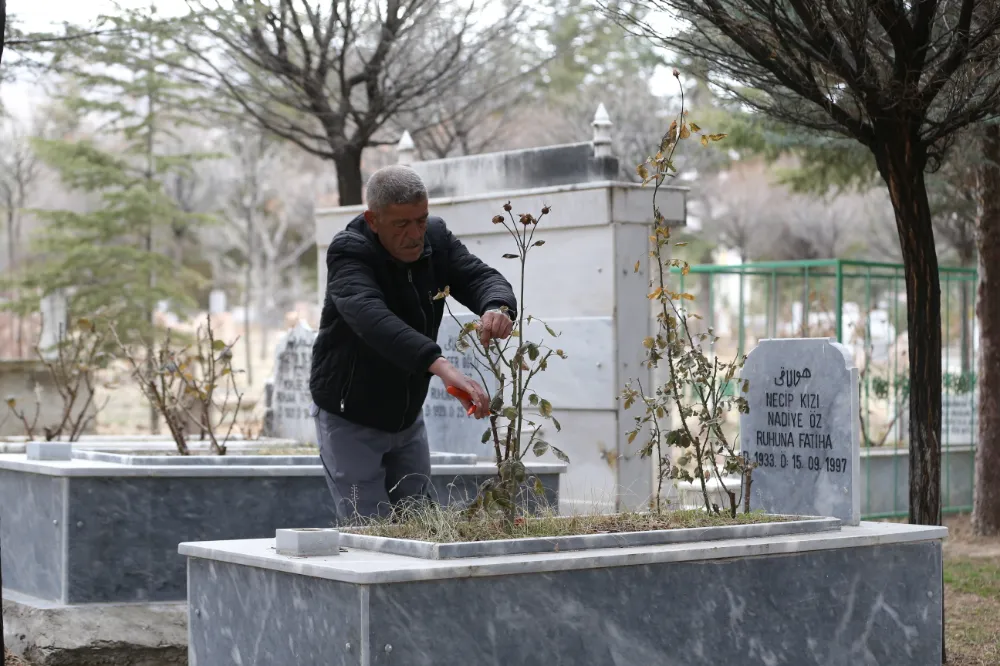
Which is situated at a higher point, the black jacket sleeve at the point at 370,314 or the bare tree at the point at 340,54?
the bare tree at the point at 340,54

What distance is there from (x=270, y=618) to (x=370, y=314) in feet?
3.42

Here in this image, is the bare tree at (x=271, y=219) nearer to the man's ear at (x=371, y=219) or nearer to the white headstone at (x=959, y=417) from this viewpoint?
the white headstone at (x=959, y=417)

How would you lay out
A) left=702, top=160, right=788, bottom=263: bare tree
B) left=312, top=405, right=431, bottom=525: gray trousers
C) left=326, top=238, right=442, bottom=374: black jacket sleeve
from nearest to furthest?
left=326, top=238, right=442, bottom=374: black jacket sleeve < left=312, top=405, right=431, bottom=525: gray trousers < left=702, top=160, right=788, bottom=263: bare tree

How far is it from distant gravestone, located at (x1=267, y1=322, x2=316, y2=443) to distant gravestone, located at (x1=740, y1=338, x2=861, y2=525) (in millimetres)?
4203

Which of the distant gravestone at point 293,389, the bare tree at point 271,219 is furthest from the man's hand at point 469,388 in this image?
the bare tree at point 271,219

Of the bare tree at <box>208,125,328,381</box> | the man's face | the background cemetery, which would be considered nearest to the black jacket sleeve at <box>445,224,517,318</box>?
the man's face

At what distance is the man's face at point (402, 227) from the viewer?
15.6 feet

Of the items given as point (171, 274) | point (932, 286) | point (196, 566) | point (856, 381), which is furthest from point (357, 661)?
point (171, 274)

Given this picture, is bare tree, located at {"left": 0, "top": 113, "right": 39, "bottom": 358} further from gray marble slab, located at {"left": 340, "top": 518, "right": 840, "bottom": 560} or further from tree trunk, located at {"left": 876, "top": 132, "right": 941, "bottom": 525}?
gray marble slab, located at {"left": 340, "top": 518, "right": 840, "bottom": 560}

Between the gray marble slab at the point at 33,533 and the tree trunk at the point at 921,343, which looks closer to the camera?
the tree trunk at the point at 921,343

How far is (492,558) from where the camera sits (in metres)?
4.03

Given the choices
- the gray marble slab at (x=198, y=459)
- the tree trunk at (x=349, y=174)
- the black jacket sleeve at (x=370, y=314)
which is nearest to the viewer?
the black jacket sleeve at (x=370, y=314)

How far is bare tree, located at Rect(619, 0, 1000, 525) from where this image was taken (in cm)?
595

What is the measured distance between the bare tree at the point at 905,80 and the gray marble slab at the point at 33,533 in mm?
3541
